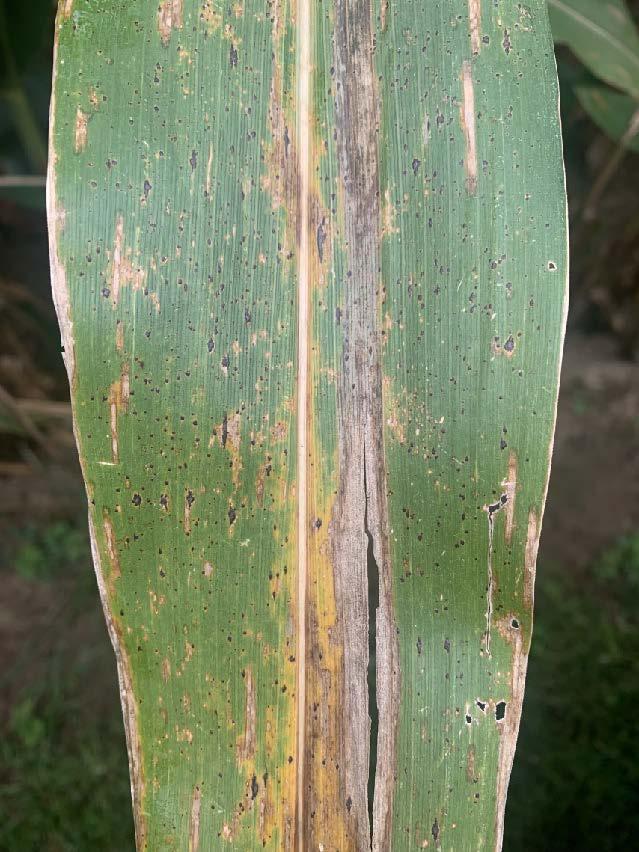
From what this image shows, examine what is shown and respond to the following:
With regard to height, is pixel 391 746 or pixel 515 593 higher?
pixel 515 593

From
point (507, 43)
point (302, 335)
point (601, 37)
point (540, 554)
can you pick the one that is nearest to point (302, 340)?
point (302, 335)

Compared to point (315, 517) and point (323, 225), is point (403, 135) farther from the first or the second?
point (315, 517)

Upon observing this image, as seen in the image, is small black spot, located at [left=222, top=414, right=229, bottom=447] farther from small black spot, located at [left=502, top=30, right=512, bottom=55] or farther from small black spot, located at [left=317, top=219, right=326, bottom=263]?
small black spot, located at [left=502, top=30, right=512, bottom=55]

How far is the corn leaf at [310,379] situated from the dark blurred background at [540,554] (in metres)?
0.45

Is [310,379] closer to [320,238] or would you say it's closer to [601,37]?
[320,238]

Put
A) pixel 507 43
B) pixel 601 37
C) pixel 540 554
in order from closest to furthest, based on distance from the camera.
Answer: pixel 507 43, pixel 601 37, pixel 540 554

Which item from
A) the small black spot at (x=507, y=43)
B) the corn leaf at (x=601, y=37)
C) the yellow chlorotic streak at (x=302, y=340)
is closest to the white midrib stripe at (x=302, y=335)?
the yellow chlorotic streak at (x=302, y=340)

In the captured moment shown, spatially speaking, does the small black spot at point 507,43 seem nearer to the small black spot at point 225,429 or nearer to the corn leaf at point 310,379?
the corn leaf at point 310,379

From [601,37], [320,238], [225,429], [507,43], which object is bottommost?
[225,429]

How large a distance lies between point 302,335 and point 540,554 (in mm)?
1104

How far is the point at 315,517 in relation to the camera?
501 millimetres

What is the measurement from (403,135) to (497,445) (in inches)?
8.9

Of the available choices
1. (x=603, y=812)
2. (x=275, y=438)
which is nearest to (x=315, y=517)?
(x=275, y=438)

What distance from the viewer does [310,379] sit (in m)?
0.48
